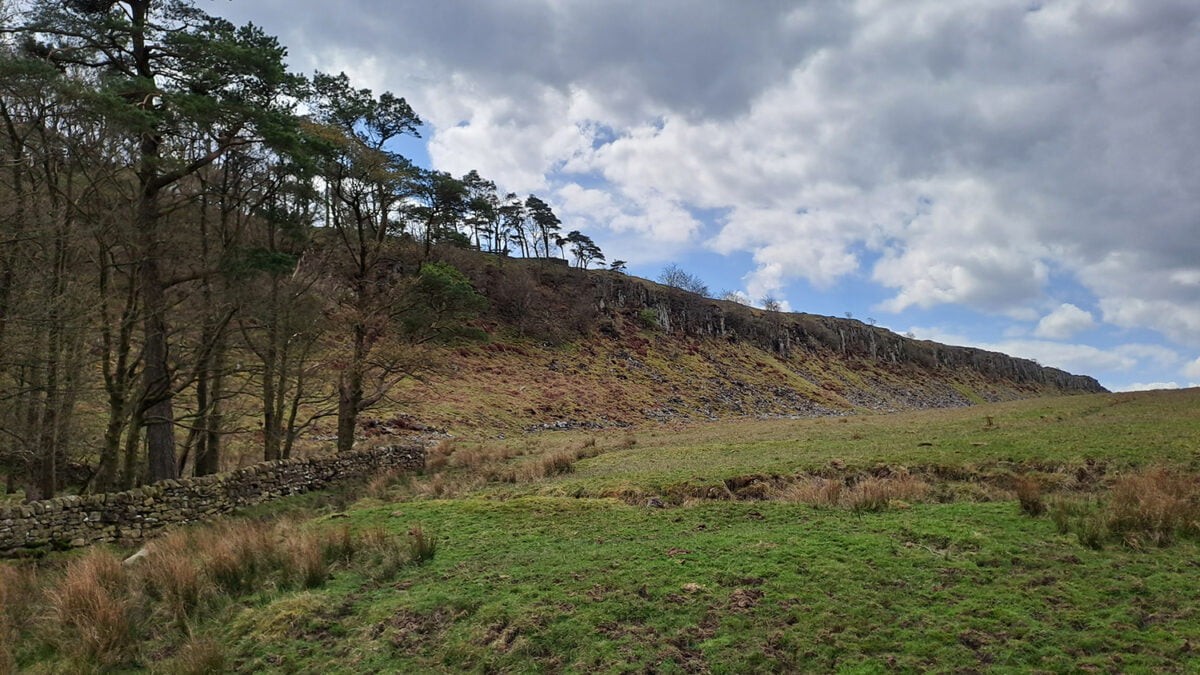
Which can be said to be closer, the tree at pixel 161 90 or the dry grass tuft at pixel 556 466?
the tree at pixel 161 90

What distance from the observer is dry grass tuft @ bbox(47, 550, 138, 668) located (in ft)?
19.3

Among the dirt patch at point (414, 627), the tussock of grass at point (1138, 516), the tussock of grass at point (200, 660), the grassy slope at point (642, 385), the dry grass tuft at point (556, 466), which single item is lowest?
the tussock of grass at point (200, 660)

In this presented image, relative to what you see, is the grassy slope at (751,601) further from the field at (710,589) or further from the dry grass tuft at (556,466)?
the dry grass tuft at (556,466)

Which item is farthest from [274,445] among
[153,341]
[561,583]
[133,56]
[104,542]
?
[561,583]

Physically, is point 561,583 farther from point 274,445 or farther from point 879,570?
point 274,445

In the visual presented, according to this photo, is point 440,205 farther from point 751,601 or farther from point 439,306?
point 751,601

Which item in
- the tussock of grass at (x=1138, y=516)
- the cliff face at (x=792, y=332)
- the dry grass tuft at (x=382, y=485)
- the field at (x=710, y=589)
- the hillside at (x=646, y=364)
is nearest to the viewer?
the field at (x=710, y=589)

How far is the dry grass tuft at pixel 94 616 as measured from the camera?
5887mm

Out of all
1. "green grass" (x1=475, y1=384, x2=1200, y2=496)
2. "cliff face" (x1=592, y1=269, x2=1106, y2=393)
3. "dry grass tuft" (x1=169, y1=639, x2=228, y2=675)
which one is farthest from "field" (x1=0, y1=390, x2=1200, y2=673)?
"cliff face" (x1=592, y1=269, x2=1106, y2=393)

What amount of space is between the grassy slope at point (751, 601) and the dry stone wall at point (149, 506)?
730cm

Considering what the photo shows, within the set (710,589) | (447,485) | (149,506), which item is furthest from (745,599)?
(149,506)

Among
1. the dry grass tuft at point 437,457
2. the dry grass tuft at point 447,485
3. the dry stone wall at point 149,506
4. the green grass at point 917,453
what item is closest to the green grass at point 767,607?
the green grass at point 917,453

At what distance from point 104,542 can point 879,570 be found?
552 inches

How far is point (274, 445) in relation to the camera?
1858 centimetres
